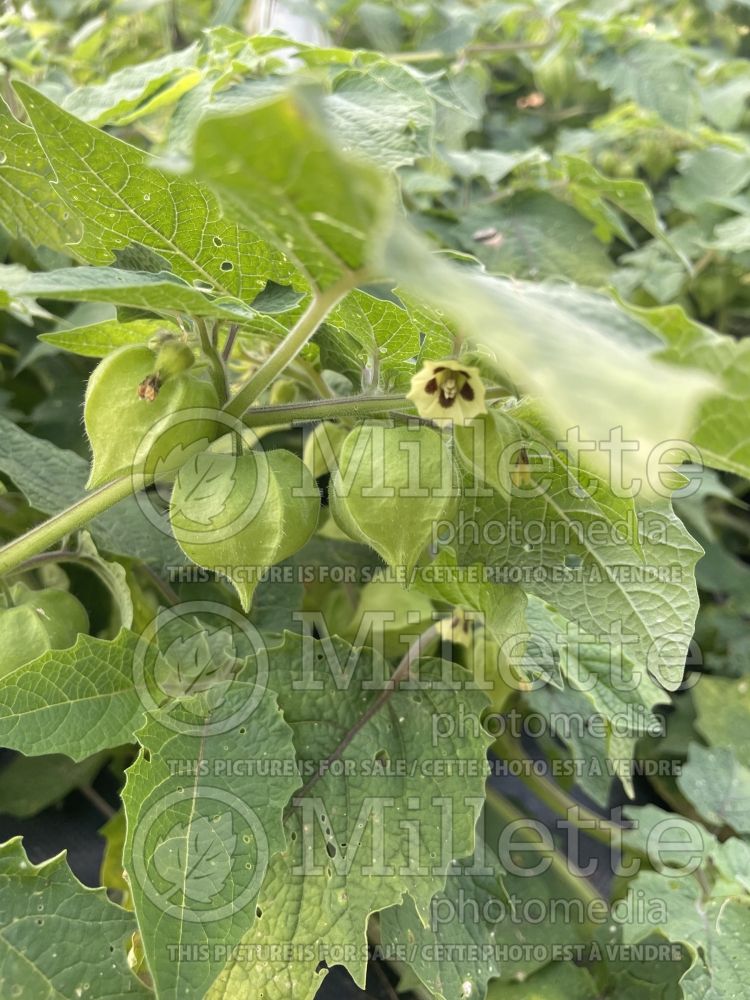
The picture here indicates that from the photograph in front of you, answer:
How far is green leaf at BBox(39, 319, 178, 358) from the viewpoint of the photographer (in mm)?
459

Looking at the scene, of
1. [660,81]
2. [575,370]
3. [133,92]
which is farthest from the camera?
[660,81]

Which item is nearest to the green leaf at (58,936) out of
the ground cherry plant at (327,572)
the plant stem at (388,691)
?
the ground cherry plant at (327,572)

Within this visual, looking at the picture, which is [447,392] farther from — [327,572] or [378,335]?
[327,572]

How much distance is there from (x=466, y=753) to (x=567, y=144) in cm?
99

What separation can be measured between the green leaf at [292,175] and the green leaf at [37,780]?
58 centimetres

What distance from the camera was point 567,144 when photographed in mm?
1188

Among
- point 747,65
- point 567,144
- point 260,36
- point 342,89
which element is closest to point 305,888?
point 342,89

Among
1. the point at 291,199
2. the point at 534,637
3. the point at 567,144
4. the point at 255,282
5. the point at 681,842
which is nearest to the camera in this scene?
the point at 291,199

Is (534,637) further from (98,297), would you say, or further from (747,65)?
(747,65)

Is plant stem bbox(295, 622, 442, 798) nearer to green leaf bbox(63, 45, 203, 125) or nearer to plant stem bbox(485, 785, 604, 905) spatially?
plant stem bbox(485, 785, 604, 905)

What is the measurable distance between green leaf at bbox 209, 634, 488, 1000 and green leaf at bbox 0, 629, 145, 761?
0.10 metres

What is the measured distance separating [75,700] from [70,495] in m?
0.16

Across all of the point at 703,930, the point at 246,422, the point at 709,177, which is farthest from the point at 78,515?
the point at 709,177

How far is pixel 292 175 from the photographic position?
0.76 feet
